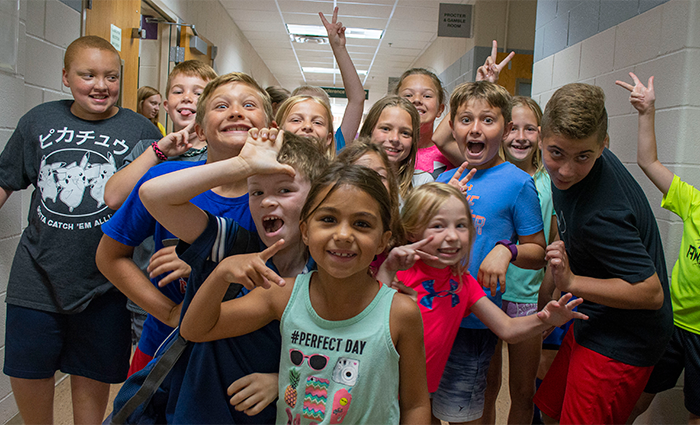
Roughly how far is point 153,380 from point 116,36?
10.1 feet

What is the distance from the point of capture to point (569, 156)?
4.91ft

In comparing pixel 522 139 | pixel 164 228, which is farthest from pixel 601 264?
pixel 164 228

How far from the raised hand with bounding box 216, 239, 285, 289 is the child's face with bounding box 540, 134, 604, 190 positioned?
0.98 metres

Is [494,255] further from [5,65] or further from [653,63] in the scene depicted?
[5,65]

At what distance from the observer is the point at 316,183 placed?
1.20 meters

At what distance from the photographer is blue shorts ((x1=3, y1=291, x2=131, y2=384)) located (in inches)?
71.9

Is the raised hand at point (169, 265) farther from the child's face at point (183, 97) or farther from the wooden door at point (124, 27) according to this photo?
the wooden door at point (124, 27)

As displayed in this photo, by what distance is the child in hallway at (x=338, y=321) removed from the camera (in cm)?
111

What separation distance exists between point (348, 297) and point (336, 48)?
1435mm

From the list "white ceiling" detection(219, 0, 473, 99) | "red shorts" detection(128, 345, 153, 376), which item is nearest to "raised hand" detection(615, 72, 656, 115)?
"red shorts" detection(128, 345, 153, 376)

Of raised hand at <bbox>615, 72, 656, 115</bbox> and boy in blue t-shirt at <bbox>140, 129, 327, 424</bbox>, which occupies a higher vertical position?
raised hand at <bbox>615, 72, 656, 115</bbox>

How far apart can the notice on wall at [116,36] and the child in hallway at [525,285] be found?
106 inches

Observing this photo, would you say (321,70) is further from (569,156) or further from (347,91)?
(569,156)

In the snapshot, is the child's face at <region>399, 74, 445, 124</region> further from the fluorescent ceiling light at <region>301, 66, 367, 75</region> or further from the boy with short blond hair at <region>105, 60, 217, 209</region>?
the fluorescent ceiling light at <region>301, 66, 367, 75</region>
